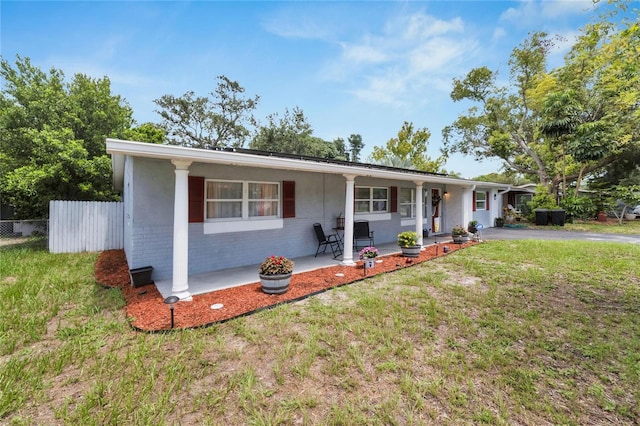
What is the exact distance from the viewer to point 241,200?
6.22 m

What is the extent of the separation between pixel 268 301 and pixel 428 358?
7.95 feet

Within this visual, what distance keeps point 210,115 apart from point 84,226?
615 inches

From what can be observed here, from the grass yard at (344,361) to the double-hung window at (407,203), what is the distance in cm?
559

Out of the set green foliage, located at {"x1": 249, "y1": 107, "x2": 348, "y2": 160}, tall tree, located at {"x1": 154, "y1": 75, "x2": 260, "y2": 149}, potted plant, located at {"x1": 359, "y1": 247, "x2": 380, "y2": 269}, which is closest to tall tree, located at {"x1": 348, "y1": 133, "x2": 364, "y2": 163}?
green foliage, located at {"x1": 249, "y1": 107, "x2": 348, "y2": 160}

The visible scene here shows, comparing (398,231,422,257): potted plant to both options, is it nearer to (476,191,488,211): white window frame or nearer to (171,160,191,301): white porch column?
(171,160,191,301): white porch column

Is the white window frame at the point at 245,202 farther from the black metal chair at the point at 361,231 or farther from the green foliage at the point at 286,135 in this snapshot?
the green foliage at the point at 286,135

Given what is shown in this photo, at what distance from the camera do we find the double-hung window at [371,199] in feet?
29.0

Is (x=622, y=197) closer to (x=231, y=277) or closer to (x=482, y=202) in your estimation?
(x=482, y=202)

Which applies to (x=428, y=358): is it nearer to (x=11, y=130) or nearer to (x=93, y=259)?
(x=93, y=259)

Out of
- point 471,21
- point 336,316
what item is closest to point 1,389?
point 336,316

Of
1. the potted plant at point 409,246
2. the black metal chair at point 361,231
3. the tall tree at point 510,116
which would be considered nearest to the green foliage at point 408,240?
the potted plant at point 409,246

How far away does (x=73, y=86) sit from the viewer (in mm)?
11508

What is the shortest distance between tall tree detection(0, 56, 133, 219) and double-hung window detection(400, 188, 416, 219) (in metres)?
11.3

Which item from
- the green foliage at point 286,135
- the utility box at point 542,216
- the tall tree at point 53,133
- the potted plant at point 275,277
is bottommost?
the potted plant at point 275,277
